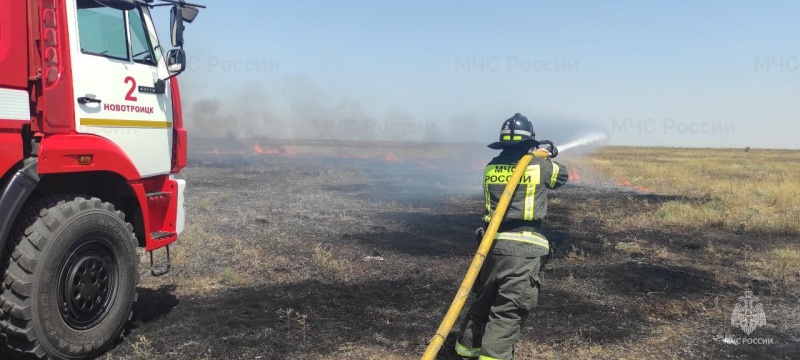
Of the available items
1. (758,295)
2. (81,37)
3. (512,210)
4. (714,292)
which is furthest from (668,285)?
(81,37)

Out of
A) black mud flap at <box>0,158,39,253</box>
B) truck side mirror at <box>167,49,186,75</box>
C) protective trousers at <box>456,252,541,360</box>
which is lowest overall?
protective trousers at <box>456,252,541,360</box>

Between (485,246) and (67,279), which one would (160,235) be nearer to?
(67,279)

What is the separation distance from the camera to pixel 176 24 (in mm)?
4836

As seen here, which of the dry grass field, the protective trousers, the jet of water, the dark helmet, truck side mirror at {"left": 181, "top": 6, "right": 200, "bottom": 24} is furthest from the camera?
the jet of water

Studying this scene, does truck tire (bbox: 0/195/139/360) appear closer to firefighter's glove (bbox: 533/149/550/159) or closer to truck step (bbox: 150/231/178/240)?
truck step (bbox: 150/231/178/240)

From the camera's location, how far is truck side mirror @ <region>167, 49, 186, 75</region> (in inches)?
196

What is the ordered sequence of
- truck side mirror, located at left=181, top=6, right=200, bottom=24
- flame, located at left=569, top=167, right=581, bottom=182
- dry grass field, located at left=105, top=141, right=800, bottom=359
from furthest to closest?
flame, located at left=569, top=167, right=581, bottom=182
truck side mirror, located at left=181, top=6, right=200, bottom=24
dry grass field, located at left=105, top=141, right=800, bottom=359

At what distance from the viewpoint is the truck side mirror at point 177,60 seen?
498 cm

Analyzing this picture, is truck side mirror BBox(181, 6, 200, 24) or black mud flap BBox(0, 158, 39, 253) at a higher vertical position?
truck side mirror BBox(181, 6, 200, 24)

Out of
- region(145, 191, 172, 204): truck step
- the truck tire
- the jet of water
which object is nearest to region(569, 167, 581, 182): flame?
the jet of water

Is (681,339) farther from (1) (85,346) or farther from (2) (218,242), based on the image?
(2) (218,242)

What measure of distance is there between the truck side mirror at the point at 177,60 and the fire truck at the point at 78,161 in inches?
0.5

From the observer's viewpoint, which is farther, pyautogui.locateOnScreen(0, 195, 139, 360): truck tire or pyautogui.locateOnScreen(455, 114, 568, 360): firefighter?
pyautogui.locateOnScreen(455, 114, 568, 360): firefighter

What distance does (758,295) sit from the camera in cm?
661
